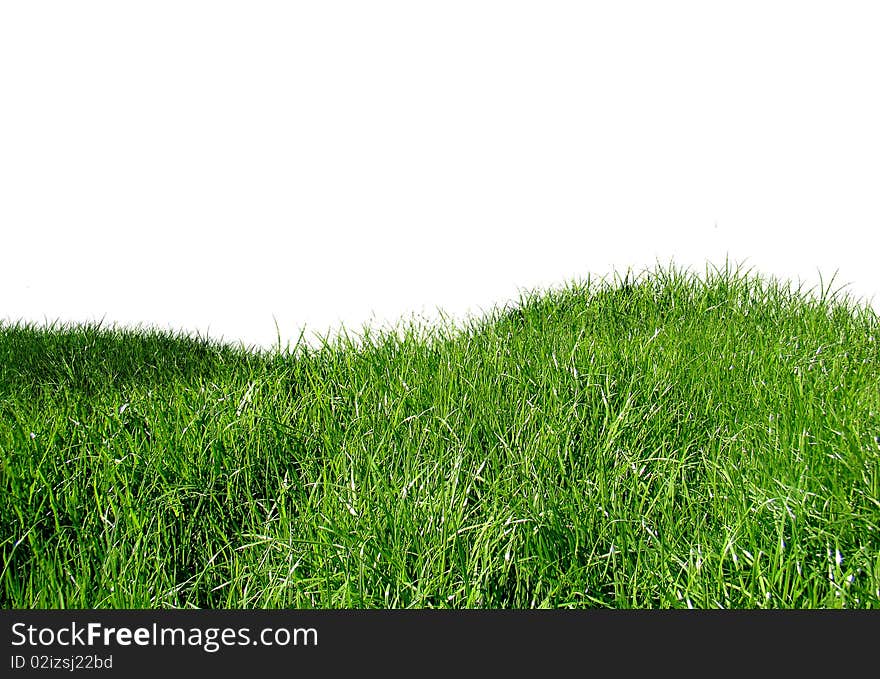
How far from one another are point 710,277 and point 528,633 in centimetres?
365

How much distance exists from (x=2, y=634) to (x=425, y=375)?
1.87 m

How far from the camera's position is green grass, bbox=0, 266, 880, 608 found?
191 cm

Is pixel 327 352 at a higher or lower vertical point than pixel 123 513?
higher

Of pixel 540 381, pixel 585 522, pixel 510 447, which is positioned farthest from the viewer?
pixel 540 381

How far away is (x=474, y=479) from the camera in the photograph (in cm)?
239

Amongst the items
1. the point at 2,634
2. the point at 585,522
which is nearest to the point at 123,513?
the point at 2,634

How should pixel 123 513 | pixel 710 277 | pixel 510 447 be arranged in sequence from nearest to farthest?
pixel 123 513
pixel 510 447
pixel 710 277

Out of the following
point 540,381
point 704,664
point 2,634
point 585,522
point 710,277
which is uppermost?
point 710,277

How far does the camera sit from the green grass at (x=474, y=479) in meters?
1.91

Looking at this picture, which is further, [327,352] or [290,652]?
[327,352]

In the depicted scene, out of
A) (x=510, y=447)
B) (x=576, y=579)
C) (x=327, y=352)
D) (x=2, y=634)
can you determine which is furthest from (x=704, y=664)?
(x=327, y=352)

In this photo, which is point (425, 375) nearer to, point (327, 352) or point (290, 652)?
point (327, 352)

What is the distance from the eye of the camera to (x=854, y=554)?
72.1 inches

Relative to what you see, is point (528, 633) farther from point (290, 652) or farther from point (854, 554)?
point (854, 554)
